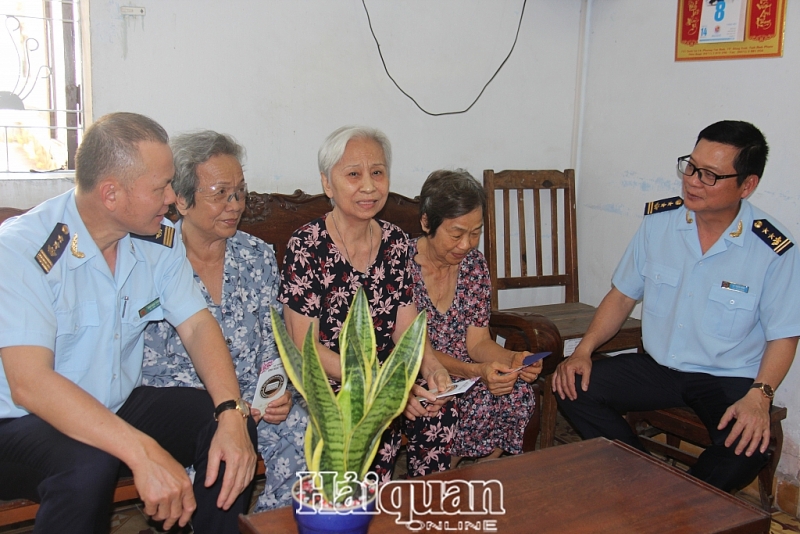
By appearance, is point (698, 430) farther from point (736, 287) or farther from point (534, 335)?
point (534, 335)

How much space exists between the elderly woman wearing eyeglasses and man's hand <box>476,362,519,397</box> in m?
0.68

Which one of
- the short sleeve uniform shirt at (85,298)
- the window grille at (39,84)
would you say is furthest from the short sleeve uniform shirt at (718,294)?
the window grille at (39,84)

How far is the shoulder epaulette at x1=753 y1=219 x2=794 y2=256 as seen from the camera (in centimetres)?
253

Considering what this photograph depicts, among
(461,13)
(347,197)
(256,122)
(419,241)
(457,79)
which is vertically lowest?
(419,241)

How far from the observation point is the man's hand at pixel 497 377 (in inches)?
98.6

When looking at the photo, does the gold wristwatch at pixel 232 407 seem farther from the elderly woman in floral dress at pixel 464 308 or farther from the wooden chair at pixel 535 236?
the wooden chair at pixel 535 236

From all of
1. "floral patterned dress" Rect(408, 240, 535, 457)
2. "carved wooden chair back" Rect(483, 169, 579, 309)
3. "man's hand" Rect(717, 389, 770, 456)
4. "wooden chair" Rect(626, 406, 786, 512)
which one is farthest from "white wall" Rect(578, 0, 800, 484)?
"floral patterned dress" Rect(408, 240, 535, 457)

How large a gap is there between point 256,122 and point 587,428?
192cm

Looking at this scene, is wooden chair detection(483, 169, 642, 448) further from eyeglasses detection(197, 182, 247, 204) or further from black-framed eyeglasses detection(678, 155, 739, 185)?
eyeglasses detection(197, 182, 247, 204)

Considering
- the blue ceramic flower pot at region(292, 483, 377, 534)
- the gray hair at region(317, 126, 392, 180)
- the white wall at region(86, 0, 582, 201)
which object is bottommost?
the blue ceramic flower pot at region(292, 483, 377, 534)

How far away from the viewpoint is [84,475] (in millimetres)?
1664

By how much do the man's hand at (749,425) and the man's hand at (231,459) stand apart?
1.61 m

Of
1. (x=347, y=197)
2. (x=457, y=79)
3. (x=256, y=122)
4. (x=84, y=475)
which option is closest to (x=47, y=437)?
(x=84, y=475)

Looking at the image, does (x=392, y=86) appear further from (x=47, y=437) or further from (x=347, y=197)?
(x=47, y=437)
